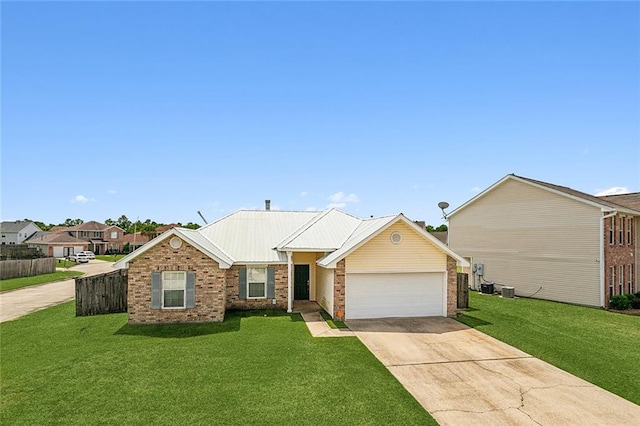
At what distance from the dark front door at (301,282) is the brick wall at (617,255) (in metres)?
15.2

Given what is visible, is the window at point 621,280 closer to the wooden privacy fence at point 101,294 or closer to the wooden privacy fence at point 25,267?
the wooden privacy fence at point 101,294

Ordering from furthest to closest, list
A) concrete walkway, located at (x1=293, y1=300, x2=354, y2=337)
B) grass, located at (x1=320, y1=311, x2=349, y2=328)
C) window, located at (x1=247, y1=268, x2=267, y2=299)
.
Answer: window, located at (x1=247, y1=268, x2=267, y2=299), grass, located at (x1=320, y1=311, x2=349, y2=328), concrete walkway, located at (x1=293, y1=300, x2=354, y2=337)

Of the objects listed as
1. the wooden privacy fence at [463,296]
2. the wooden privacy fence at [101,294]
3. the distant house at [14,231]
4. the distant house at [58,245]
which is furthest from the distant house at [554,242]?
the distant house at [14,231]

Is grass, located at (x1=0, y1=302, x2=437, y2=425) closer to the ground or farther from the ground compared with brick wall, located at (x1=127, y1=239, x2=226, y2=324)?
closer to the ground

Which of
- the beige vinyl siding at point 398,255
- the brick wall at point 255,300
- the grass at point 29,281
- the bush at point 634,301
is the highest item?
the beige vinyl siding at point 398,255

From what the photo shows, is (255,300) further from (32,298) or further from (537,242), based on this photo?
(537,242)

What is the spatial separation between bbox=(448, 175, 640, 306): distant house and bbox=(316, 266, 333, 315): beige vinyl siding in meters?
12.2

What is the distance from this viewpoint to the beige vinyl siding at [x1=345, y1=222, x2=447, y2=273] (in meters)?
15.9

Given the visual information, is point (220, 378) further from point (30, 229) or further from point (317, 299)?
point (30, 229)

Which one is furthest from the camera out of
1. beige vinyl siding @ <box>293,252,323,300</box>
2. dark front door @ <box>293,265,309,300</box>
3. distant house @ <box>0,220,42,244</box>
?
distant house @ <box>0,220,42,244</box>

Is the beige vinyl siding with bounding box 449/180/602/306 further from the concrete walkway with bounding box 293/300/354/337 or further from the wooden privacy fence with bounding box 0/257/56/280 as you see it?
the wooden privacy fence with bounding box 0/257/56/280

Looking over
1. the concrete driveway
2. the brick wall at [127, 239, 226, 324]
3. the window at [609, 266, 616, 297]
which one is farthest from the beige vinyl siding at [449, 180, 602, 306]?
the brick wall at [127, 239, 226, 324]

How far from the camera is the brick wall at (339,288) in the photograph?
15.7 m

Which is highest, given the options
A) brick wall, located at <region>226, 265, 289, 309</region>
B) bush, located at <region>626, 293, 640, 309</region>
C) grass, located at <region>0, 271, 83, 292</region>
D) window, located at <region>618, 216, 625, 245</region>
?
window, located at <region>618, 216, 625, 245</region>
